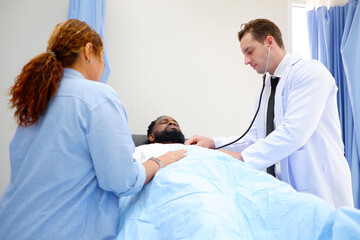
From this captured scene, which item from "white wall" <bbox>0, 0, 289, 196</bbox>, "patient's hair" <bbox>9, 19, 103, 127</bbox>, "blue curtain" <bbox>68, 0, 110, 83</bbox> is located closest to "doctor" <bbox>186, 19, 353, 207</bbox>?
"patient's hair" <bbox>9, 19, 103, 127</bbox>

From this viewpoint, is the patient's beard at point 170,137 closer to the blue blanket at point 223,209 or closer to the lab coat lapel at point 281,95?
the lab coat lapel at point 281,95

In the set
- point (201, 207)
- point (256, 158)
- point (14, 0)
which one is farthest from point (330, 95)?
point (14, 0)

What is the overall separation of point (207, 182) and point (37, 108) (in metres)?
0.55

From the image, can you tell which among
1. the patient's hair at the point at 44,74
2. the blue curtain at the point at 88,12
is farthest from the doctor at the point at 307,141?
the blue curtain at the point at 88,12

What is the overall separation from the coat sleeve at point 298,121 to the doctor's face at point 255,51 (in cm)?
24

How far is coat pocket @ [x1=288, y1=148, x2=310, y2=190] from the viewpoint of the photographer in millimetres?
1444

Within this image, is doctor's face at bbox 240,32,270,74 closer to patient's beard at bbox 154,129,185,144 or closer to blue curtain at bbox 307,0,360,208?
patient's beard at bbox 154,129,185,144

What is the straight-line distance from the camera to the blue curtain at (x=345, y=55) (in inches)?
97.4

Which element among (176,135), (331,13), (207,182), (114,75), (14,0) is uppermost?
(14,0)

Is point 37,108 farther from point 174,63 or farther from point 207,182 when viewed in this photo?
point 174,63

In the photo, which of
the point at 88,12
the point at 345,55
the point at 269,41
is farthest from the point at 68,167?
the point at 345,55

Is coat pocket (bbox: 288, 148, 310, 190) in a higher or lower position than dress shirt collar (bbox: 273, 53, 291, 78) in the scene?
lower

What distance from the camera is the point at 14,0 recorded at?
2.13 m

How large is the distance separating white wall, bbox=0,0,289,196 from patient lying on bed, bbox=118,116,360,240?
1.25 m
